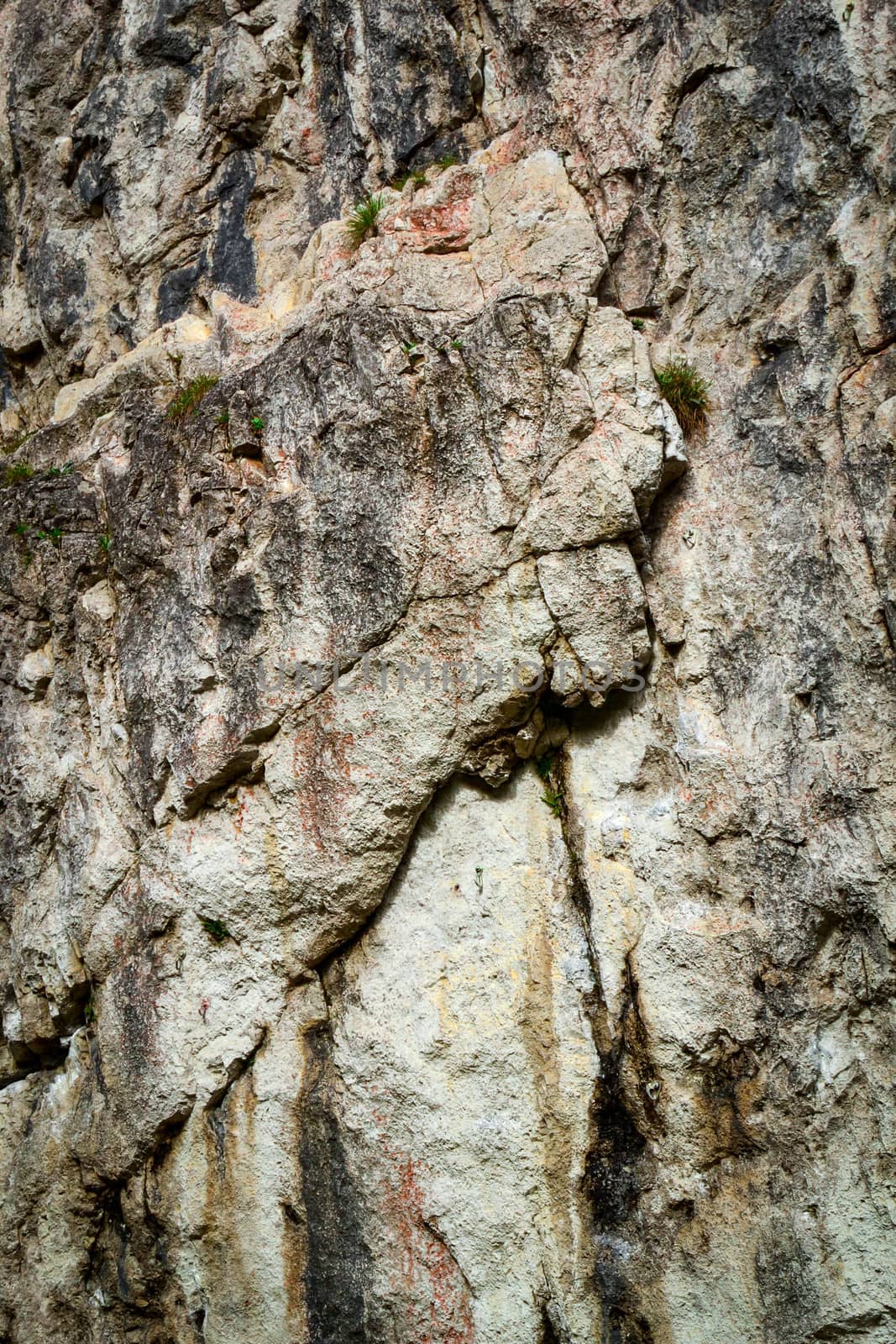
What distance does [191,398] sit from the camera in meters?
8.39

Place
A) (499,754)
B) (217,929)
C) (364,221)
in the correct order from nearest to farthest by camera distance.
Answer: (499,754) → (217,929) → (364,221)

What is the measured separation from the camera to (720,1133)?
20.7 feet

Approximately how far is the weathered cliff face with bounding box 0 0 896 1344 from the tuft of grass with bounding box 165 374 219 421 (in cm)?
7

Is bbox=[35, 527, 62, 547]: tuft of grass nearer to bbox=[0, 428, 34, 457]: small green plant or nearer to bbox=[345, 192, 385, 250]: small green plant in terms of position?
bbox=[0, 428, 34, 457]: small green plant

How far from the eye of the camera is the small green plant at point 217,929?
7.36 m

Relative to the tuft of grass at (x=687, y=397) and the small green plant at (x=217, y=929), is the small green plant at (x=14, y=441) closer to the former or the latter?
the small green plant at (x=217, y=929)

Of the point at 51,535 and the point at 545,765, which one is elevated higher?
the point at 51,535

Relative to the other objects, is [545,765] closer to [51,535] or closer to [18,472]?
[51,535]

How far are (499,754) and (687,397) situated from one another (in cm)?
277

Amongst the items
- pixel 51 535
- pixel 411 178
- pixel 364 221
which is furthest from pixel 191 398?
pixel 411 178

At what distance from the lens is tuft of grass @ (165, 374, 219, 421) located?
8323mm

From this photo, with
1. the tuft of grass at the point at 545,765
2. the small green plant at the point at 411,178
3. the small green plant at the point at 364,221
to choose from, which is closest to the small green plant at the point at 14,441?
the small green plant at the point at 364,221

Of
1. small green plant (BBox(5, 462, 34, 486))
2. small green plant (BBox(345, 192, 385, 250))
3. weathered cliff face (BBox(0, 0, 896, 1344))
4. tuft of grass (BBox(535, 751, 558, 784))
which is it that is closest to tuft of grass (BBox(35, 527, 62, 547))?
weathered cliff face (BBox(0, 0, 896, 1344))

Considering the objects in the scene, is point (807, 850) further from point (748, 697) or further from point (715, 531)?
point (715, 531)
